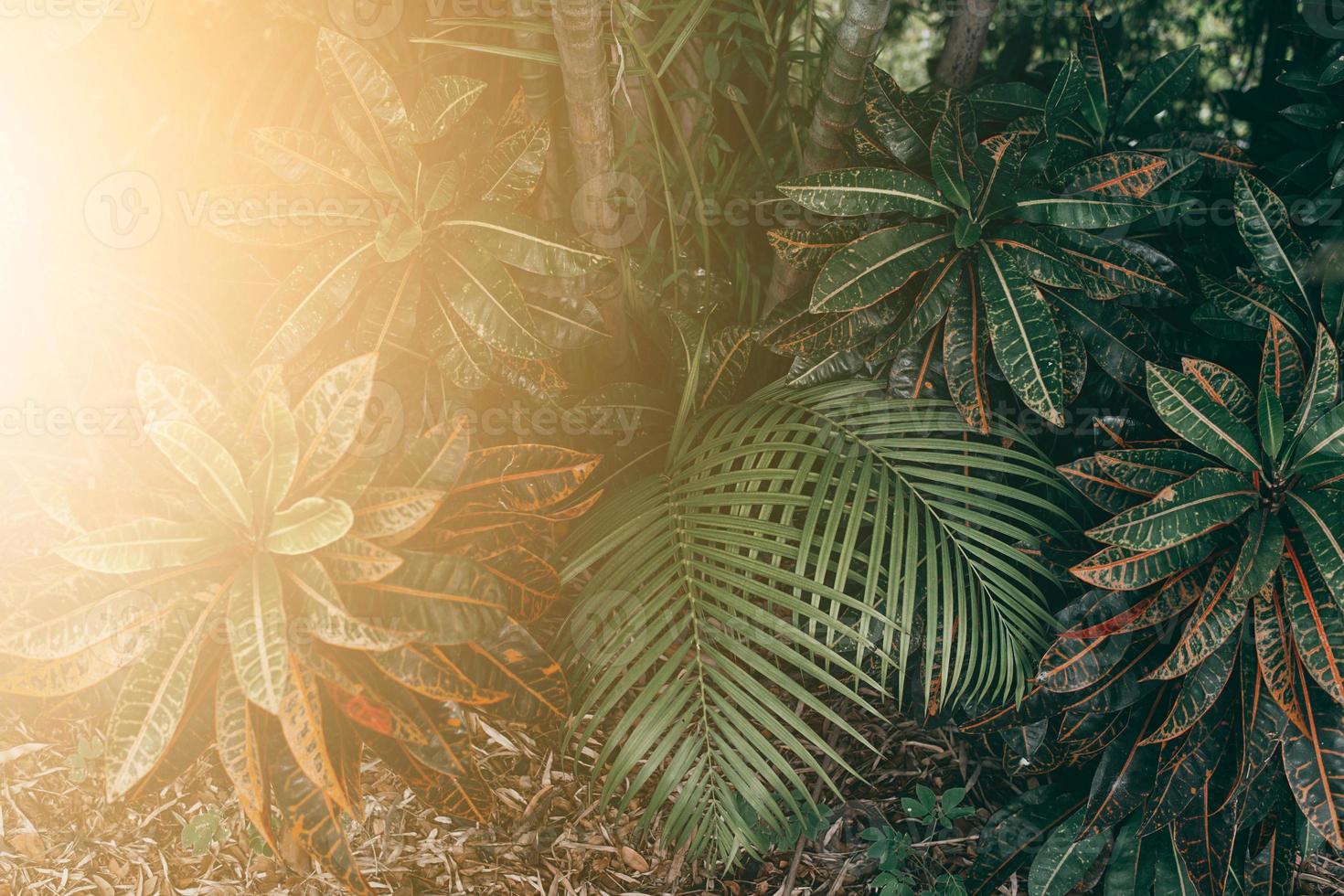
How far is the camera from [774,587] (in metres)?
1.41

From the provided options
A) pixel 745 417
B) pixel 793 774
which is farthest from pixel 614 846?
pixel 745 417

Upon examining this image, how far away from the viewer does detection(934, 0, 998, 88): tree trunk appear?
1580 mm

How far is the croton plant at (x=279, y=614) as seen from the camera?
1007 millimetres

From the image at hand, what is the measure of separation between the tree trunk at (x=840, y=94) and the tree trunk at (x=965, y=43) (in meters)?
0.26

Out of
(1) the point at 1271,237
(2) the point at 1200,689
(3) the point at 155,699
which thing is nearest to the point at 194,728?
(3) the point at 155,699

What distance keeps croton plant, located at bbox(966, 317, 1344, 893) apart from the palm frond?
0.42ft

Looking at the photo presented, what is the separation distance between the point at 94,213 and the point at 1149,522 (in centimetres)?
162

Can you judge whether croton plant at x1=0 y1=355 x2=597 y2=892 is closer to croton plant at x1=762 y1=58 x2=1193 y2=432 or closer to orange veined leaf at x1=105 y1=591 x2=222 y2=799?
orange veined leaf at x1=105 y1=591 x2=222 y2=799

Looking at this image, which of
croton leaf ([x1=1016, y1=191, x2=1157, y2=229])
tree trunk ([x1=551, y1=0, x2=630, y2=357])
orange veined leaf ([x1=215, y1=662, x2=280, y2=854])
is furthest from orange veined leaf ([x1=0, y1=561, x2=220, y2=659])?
croton leaf ([x1=1016, y1=191, x2=1157, y2=229])

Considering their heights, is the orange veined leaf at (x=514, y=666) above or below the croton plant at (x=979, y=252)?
below

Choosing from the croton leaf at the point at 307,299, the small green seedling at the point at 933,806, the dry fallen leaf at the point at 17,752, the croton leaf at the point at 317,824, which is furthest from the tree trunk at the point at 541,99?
the dry fallen leaf at the point at 17,752

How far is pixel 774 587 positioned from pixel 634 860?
511 mm

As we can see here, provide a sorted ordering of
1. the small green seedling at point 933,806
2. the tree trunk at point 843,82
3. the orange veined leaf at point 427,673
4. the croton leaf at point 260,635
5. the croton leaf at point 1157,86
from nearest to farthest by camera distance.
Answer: the croton leaf at point 260,635
the orange veined leaf at point 427,673
the tree trunk at point 843,82
the small green seedling at point 933,806
the croton leaf at point 1157,86

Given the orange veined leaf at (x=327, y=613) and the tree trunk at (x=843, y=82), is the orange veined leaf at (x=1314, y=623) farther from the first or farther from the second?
the orange veined leaf at (x=327, y=613)
